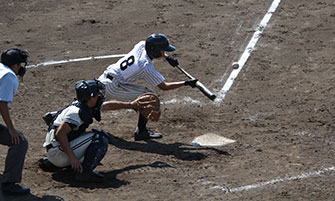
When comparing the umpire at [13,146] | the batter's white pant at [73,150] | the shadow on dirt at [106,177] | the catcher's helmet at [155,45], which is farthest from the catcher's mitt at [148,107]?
the umpire at [13,146]

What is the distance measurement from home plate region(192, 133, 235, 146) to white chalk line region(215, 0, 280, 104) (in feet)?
4.42

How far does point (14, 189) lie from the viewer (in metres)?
6.98

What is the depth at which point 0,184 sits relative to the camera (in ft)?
23.7

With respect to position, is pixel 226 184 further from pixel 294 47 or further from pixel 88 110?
pixel 294 47

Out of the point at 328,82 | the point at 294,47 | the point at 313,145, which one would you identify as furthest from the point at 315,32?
the point at 313,145

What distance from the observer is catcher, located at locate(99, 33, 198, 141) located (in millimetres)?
8805

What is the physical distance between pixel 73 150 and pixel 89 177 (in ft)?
1.27

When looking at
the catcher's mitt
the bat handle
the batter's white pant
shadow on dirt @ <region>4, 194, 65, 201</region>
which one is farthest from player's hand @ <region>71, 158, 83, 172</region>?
the bat handle

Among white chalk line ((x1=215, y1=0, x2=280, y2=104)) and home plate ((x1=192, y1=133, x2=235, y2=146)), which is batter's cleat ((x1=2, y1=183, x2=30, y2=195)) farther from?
white chalk line ((x1=215, y1=0, x2=280, y2=104))

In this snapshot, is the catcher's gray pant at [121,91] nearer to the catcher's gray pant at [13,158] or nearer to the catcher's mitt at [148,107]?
the catcher's mitt at [148,107]

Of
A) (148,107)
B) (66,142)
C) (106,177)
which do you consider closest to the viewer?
(66,142)

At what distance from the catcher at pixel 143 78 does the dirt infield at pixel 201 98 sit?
0.45 m

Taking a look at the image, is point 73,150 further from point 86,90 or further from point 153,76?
point 153,76

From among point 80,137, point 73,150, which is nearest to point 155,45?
point 80,137
